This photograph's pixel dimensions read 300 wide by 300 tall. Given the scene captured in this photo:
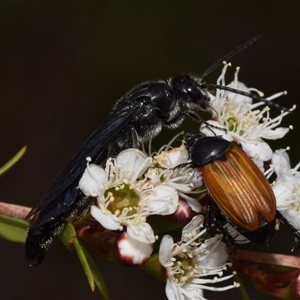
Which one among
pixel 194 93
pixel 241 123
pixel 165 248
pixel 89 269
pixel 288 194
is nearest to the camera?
pixel 89 269

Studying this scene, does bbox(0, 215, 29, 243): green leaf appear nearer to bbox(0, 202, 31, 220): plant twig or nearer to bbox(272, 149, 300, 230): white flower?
bbox(0, 202, 31, 220): plant twig

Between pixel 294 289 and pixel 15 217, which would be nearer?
pixel 294 289

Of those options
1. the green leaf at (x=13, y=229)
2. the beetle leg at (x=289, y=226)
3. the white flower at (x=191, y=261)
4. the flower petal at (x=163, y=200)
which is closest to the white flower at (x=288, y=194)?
the beetle leg at (x=289, y=226)

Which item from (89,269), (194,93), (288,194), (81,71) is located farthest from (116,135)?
(81,71)

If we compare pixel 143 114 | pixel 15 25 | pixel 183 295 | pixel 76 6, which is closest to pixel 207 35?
pixel 76 6

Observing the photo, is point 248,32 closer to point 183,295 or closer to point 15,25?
point 15,25

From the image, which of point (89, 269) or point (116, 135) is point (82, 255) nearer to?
point (89, 269)

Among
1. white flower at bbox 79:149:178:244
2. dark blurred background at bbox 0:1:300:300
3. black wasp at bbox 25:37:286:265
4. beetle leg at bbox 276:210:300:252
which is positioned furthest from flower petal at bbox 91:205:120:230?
dark blurred background at bbox 0:1:300:300
